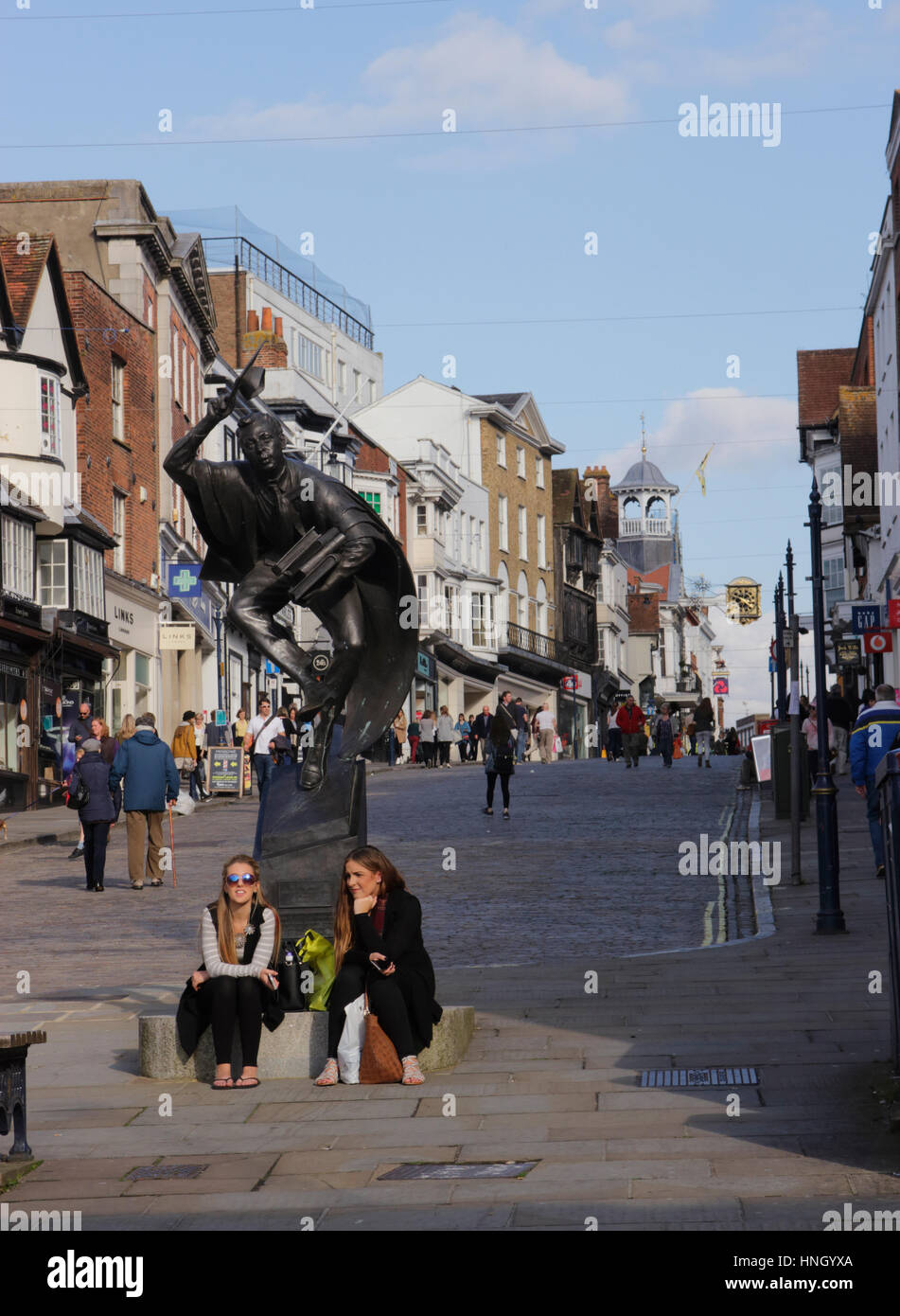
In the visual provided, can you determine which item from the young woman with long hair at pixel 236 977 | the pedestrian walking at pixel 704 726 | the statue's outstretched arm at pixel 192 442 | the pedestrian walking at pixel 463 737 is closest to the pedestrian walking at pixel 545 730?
the pedestrian walking at pixel 463 737

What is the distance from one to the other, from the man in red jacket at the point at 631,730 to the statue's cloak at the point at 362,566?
29568 millimetres

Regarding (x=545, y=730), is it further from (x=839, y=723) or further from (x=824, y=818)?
(x=824, y=818)

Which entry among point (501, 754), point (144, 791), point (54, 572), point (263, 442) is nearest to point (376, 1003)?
point (263, 442)

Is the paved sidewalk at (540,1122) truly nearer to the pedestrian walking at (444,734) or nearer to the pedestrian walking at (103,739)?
the pedestrian walking at (103,739)

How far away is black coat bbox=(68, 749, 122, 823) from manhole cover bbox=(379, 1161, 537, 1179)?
12.8m

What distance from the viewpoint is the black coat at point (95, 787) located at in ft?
63.6

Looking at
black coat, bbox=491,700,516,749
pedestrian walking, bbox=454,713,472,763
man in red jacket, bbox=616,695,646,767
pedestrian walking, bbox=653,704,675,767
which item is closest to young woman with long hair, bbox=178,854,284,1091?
black coat, bbox=491,700,516,749

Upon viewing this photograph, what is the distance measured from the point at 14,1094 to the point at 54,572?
27.1m

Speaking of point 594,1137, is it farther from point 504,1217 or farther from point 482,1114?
point 504,1217

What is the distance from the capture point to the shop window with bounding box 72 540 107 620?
112 feet

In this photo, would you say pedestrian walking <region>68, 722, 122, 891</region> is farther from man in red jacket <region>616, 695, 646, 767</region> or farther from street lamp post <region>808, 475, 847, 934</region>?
man in red jacket <region>616, 695, 646, 767</region>
